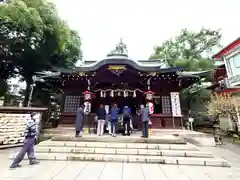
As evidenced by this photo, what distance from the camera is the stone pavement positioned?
3838mm

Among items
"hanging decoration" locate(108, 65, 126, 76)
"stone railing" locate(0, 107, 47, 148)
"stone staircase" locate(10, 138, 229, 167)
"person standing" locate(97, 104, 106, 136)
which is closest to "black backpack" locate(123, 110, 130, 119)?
"person standing" locate(97, 104, 106, 136)

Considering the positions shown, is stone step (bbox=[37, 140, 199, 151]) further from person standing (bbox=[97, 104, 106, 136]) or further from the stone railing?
the stone railing

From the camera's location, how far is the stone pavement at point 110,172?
3.84 meters

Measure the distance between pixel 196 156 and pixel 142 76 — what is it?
5.91 metres

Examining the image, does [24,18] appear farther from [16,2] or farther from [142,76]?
[142,76]

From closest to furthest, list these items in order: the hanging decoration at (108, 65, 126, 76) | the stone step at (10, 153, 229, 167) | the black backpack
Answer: the stone step at (10, 153, 229, 167), the black backpack, the hanging decoration at (108, 65, 126, 76)

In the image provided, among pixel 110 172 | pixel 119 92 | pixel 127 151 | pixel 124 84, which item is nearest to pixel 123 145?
pixel 127 151

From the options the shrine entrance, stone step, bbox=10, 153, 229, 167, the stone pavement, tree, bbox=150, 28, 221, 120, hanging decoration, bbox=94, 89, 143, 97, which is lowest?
the stone pavement

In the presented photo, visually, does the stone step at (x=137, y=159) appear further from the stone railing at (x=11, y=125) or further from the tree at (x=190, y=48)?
the tree at (x=190, y=48)

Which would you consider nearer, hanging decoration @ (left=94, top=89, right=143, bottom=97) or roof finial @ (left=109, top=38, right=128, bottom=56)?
hanging decoration @ (left=94, top=89, right=143, bottom=97)

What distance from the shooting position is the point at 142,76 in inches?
408

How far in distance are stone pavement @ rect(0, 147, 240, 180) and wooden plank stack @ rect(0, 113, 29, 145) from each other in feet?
8.26

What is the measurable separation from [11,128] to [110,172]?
5789 millimetres

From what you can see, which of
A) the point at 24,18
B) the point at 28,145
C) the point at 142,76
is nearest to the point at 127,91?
the point at 142,76
